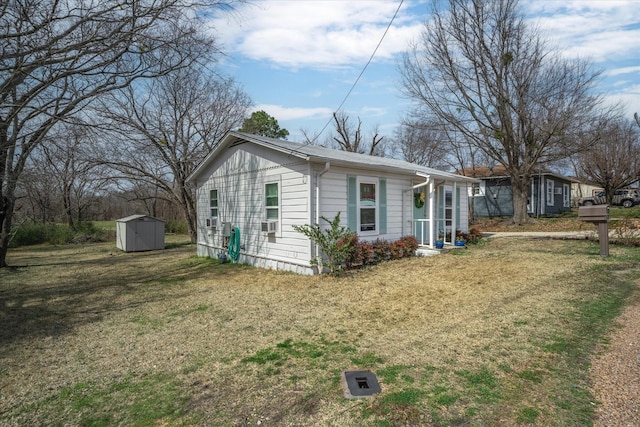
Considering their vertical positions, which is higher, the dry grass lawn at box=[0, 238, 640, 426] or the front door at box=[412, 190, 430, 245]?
the front door at box=[412, 190, 430, 245]

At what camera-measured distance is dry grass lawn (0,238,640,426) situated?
2.75 meters

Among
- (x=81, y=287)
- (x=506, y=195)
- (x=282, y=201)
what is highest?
(x=506, y=195)

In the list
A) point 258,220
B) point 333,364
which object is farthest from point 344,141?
point 333,364

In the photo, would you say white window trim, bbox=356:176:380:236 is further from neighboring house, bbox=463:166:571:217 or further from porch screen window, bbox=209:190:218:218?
neighboring house, bbox=463:166:571:217

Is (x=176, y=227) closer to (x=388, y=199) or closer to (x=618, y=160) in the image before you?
(x=388, y=199)

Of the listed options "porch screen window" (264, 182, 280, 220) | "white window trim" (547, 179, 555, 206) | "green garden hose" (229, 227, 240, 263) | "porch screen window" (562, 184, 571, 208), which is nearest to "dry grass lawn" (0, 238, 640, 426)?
"porch screen window" (264, 182, 280, 220)

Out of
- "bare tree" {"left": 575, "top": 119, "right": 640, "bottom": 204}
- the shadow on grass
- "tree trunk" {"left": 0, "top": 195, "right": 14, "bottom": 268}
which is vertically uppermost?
"bare tree" {"left": 575, "top": 119, "right": 640, "bottom": 204}

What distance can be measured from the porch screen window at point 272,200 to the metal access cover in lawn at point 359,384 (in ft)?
20.1

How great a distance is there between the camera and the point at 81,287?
25.9 feet

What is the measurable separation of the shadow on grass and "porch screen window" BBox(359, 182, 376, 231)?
11.3ft

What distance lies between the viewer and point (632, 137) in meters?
26.8

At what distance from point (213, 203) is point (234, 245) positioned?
7.28ft

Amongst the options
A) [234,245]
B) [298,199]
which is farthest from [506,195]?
[298,199]

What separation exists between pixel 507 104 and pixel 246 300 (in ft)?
58.0
